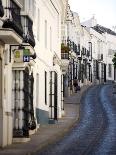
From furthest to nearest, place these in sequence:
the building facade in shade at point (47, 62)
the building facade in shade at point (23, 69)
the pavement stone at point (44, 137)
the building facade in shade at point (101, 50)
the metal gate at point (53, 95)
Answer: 1. the building facade in shade at point (101, 50)
2. the metal gate at point (53, 95)
3. the building facade in shade at point (47, 62)
4. the building facade in shade at point (23, 69)
5. the pavement stone at point (44, 137)

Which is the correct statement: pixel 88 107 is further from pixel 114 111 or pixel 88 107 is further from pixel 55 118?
pixel 55 118

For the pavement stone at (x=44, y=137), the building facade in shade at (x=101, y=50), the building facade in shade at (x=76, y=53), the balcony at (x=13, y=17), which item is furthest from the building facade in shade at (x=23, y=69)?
the building facade in shade at (x=101, y=50)

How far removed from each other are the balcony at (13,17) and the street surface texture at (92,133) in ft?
13.9

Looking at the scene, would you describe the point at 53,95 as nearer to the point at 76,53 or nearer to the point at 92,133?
the point at 92,133

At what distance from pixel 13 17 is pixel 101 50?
71861 millimetres

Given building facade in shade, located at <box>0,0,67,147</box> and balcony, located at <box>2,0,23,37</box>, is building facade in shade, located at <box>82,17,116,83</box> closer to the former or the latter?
building facade in shade, located at <box>0,0,67,147</box>

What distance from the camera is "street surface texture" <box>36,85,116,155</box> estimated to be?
20.2 metres

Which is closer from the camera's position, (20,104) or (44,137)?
(20,104)

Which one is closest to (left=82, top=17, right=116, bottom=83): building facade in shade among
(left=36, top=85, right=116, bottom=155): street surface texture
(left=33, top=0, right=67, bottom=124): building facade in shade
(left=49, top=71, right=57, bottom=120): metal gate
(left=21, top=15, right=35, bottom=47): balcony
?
(left=36, top=85, right=116, bottom=155): street surface texture

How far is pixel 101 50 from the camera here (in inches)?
3627

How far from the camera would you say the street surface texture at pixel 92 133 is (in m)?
20.2

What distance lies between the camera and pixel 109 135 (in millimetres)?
26391

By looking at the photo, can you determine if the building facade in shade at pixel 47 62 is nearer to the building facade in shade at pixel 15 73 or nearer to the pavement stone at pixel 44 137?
the pavement stone at pixel 44 137

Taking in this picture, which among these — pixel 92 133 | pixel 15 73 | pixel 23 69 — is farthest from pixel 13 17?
pixel 92 133
